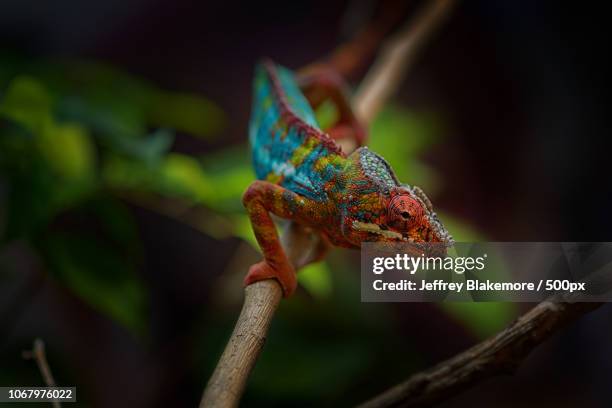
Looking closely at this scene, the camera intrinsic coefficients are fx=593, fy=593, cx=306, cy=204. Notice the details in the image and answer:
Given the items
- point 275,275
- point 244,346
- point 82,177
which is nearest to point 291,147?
point 275,275

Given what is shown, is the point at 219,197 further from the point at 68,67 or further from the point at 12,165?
the point at 68,67

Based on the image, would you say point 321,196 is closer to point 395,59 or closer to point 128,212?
point 128,212

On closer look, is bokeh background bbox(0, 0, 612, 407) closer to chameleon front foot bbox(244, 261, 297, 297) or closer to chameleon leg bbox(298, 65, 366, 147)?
chameleon leg bbox(298, 65, 366, 147)

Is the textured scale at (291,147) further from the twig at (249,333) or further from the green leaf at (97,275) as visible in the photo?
the green leaf at (97,275)

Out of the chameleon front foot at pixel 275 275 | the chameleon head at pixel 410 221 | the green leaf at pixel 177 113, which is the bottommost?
the chameleon front foot at pixel 275 275

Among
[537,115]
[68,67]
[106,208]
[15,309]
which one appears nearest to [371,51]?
[537,115]

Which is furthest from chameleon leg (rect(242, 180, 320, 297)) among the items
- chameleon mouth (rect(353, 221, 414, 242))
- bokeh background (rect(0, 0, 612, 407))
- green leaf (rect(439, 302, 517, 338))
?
green leaf (rect(439, 302, 517, 338))

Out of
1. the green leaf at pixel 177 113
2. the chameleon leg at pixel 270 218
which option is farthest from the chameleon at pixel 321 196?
the green leaf at pixel 177 113
